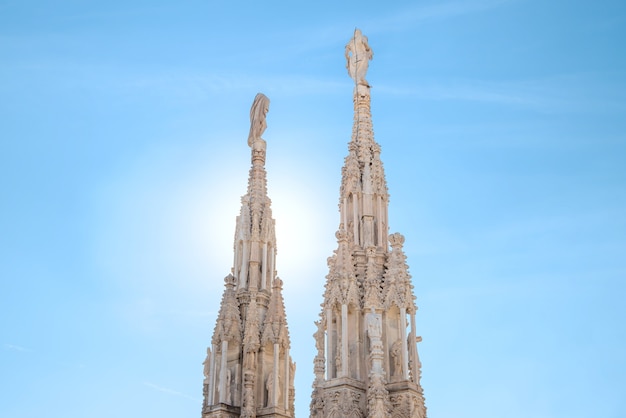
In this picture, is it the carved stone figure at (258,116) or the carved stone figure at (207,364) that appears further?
the carved stone figure at (258,116)

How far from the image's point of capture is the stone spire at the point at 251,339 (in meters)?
29.1

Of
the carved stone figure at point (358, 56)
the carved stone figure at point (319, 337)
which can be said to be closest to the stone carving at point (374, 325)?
the carved stone figure at point (319, 337)

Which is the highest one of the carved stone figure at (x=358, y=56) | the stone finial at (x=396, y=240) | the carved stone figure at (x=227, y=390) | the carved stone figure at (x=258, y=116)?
the carved stone figure at (x=258, y=116)

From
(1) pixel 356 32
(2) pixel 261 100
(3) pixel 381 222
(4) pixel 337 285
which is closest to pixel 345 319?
(4) pixel 337 285

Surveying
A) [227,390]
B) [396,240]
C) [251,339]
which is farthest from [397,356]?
[251,339]

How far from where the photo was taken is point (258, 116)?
3606cm

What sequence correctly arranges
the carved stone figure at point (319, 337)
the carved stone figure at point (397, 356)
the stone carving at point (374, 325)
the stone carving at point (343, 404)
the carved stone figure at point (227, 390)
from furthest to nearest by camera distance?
the carved stone figure at point (227, 390) → the carved stone figure at point (319, 337) → the carved stone figure at point (397, 356) → the stone carving at point (374, 325) → the stone carving at point (343, 404)

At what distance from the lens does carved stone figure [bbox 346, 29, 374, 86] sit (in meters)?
25.0

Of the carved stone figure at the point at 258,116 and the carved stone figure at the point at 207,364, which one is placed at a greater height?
the carved stone figure at the point at 258,116

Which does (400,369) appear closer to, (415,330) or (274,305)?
(415,330)

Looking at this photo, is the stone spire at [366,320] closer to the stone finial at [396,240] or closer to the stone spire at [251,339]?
the stone finial at [396,240]

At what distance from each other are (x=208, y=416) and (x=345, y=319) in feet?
35.2

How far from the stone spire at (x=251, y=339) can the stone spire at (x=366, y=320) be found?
9569mm

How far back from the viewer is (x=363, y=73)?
2495 cm
